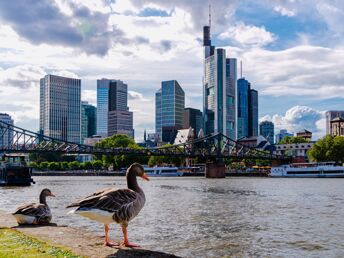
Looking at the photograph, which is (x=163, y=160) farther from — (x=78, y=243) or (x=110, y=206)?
(x=110, y=206)

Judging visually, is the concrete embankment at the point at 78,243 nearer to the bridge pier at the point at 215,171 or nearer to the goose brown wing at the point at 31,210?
the goose brown wing at the point at 31,210

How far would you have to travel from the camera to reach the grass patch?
39.5ft

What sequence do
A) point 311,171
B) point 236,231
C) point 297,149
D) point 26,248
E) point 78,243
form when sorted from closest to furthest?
1. point 26,248
2. point 78,243
3. point 236,231
4. point 311,171
5. point 297,149

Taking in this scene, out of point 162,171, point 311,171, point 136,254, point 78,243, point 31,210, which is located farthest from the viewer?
point 162,171

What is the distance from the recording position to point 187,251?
17.7 m

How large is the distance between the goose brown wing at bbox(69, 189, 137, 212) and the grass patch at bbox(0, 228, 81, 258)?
1.37 m

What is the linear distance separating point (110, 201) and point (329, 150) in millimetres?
137630

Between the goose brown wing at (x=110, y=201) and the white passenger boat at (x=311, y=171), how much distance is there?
388 ft

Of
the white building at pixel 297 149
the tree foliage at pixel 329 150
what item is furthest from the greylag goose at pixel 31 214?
the white building at pixel 297 149

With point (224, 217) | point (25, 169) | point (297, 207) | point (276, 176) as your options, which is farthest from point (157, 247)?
point (276, 176)

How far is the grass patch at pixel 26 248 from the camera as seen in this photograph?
12.0m

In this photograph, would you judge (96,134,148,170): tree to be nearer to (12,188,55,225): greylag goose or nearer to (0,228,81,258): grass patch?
(12,188,55,225): greylag goose

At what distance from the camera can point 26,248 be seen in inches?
508

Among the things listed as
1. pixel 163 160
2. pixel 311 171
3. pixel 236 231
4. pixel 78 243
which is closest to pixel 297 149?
pixel 163 160
